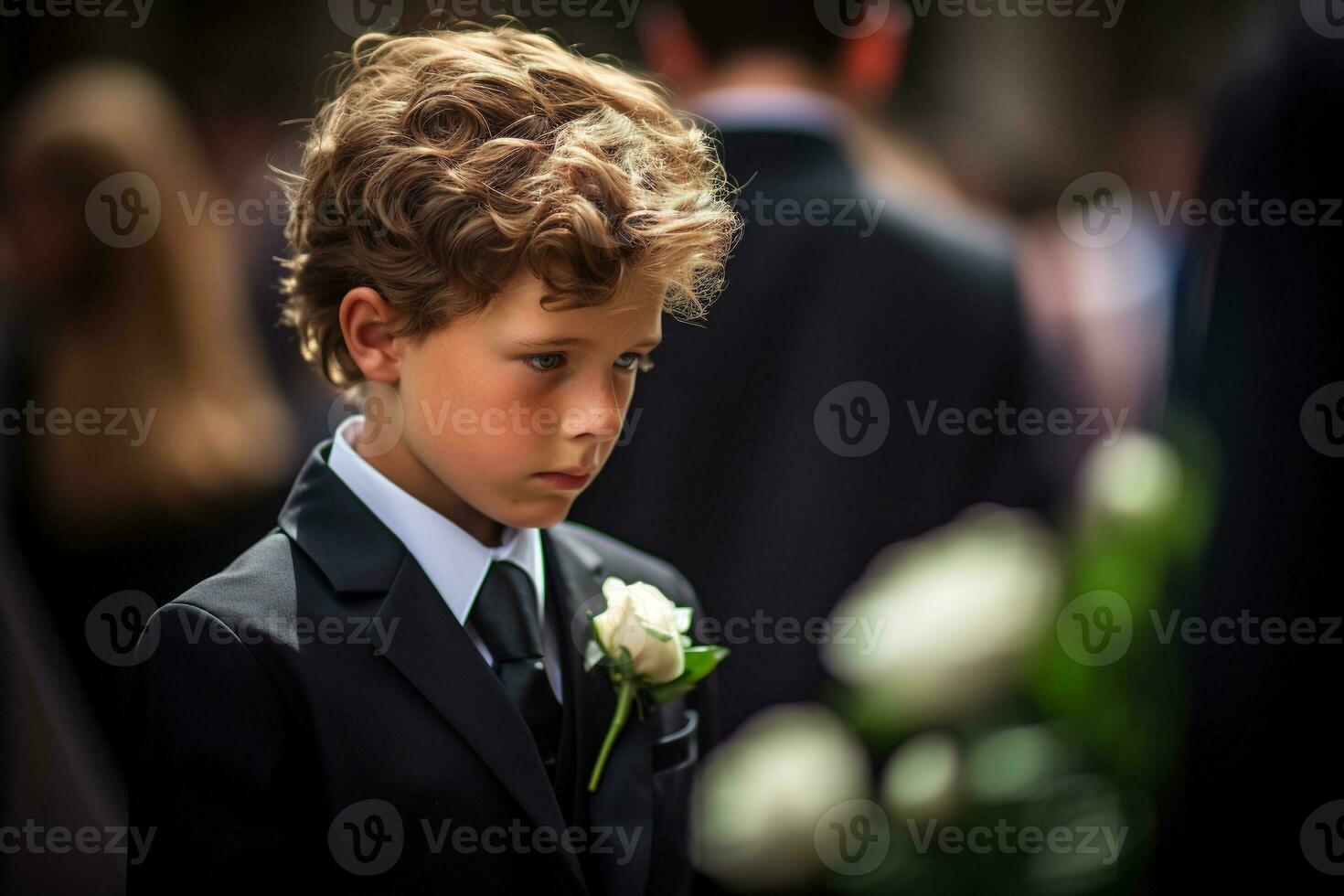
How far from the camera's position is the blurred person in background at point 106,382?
6.24 ft

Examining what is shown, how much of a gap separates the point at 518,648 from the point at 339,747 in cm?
21

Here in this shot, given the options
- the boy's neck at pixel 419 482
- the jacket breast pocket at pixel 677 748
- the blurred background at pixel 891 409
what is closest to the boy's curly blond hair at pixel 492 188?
the boy's neck at pixel 419 482

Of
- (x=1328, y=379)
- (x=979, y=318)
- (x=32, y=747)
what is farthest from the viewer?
(x=979, y=318)

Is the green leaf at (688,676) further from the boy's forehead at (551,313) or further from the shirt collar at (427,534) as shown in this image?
the boy's forehead at (551,313)

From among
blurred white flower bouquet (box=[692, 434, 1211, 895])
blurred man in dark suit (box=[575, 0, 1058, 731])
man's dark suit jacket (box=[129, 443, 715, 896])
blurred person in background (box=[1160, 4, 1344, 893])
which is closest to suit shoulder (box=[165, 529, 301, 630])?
man's dark suit jacket (box=[129, 443, 715, 896])

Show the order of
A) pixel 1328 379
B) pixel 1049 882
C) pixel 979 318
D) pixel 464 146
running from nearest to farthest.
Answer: pixel 464 146, pixel 1049 882, pixel 1328 379, pixel 979 318

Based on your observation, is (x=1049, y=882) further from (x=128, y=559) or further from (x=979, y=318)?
(x=128, y=559)

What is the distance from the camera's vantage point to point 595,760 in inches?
48.4

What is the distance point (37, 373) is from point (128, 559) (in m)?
0.37

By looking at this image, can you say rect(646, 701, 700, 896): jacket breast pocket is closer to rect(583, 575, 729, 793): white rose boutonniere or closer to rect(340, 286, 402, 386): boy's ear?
rect(583, 575, 729, 793): white rose boutonniere

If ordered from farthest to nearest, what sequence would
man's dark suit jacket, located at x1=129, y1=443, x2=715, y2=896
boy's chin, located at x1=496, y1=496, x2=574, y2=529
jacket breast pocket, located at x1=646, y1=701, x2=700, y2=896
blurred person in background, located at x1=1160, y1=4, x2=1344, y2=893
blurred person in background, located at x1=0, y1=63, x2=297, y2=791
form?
blurred person in background, located at x1=0, y1=63, x2=297, y2=791
blurred person in background, located at x1=1160, y1=4, x2=1344, y2=893
jacket breast pocket, located at x1=646, y1=701, x2=700, y2=896
boy's chin, located at x1=496, y1=496, x2=574, y2=529
man's dark suit jacket, located at x1=129, y1=443, x2=715, y2=896

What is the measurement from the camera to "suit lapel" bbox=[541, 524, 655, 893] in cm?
117

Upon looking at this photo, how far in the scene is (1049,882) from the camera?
4.75 ft

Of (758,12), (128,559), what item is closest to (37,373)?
(128,559)
